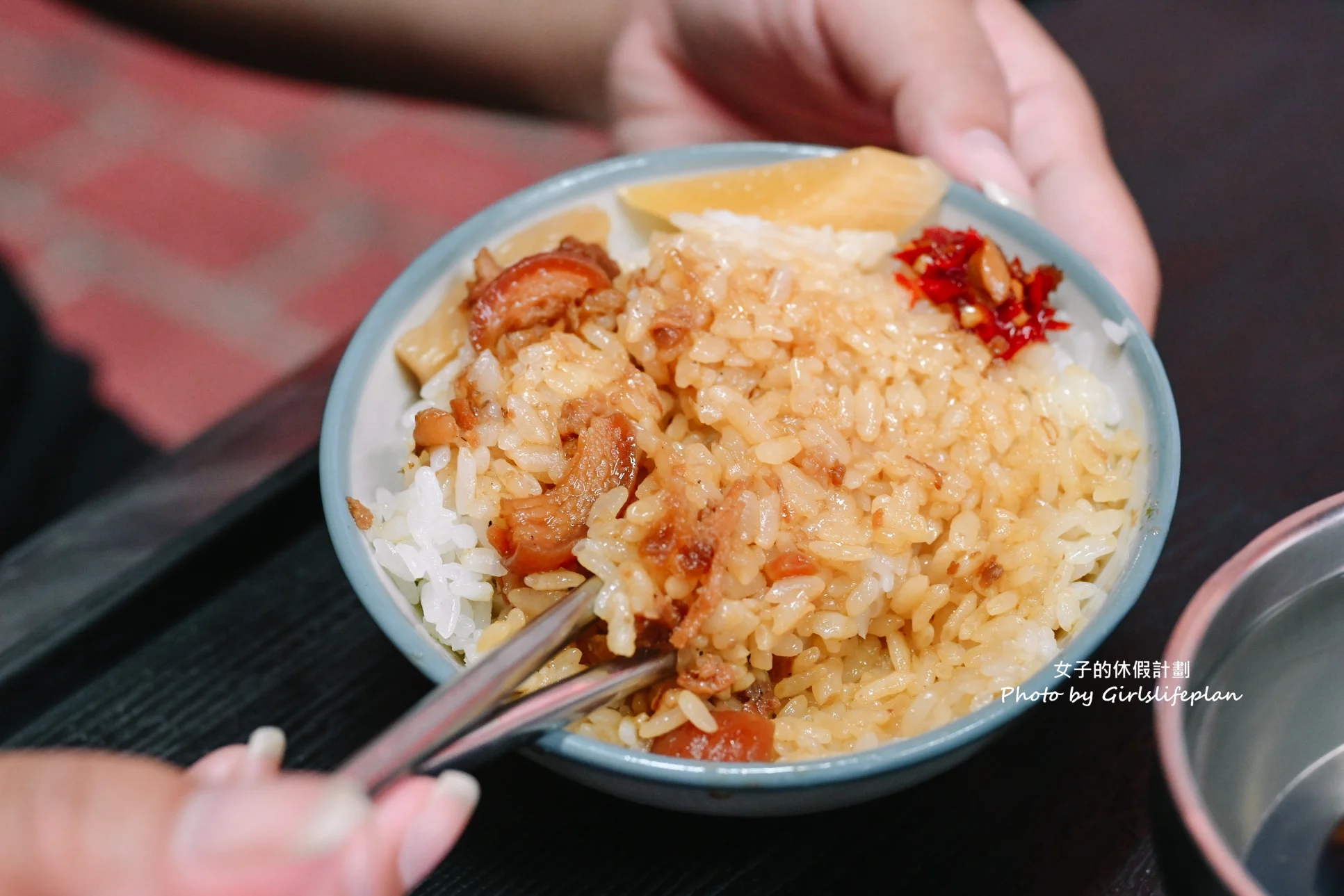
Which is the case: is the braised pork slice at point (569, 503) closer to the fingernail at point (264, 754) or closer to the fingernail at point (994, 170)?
the fingernail at point (264, 754)

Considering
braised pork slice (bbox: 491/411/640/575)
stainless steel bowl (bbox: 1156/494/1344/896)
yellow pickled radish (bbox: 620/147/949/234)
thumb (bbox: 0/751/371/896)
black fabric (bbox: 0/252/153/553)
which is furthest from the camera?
black fabric (bbox: 0/252/153/553)

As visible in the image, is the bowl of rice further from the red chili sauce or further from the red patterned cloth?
the red patterned cloth

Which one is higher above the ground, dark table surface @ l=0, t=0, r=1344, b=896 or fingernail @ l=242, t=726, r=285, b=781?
fingernail @ l=242, t=726, r=285, b=781

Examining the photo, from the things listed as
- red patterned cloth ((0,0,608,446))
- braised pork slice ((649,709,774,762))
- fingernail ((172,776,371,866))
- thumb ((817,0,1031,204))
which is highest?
thumb ((817,0,1031,204))

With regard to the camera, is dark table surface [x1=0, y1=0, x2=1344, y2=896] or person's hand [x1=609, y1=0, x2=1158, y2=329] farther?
person's hand [x1=609, y1=0, x2=1158, y2=329]

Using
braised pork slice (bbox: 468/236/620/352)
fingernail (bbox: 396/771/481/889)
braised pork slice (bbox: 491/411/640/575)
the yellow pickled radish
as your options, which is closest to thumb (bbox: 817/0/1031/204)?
the yellow pickled radish

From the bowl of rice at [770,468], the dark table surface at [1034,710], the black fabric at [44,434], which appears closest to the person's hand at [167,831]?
the bowl of rice at [770,468]

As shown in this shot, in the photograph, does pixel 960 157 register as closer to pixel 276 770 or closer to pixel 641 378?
pixel 641 378
